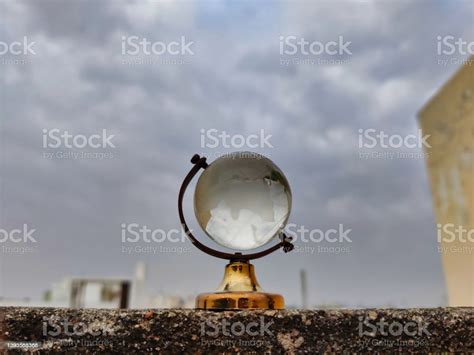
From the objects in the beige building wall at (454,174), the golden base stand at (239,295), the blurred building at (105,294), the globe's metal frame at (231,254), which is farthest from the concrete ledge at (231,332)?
the blurred building at (105,294)

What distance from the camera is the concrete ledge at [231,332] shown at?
0.76m

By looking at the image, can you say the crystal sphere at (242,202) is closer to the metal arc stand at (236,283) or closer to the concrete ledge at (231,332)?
the metal arc stand at (236,283)

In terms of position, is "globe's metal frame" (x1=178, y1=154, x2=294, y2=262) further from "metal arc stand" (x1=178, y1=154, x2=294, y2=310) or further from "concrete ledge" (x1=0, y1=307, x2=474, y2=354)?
"concrete ledge" (x1=0, y1=307, x2=474, y2=354)

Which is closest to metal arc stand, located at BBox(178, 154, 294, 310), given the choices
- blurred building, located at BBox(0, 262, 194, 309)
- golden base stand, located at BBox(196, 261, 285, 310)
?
golden base stand, located at BBox(196, 261, 285, 310)

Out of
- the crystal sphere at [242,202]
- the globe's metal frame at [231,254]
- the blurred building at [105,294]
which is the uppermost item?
the blurred building at [105,294]

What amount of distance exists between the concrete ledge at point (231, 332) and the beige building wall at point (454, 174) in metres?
4.35

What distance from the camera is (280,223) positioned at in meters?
0.97

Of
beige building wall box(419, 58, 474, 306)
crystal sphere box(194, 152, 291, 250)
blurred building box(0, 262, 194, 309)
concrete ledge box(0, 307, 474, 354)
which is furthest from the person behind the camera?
blurred building box(0, 262, 194, 309)

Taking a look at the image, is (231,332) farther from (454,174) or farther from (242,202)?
(454,174)

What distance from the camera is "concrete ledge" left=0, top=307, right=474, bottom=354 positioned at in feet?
2.51

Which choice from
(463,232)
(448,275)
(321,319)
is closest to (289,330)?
(321,319)

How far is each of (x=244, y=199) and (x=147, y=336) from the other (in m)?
0.35

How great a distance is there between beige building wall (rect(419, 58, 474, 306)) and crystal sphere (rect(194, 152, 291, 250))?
4.28 metres

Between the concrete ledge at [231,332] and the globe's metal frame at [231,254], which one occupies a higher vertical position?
the globe's metal frame at [231,254]
